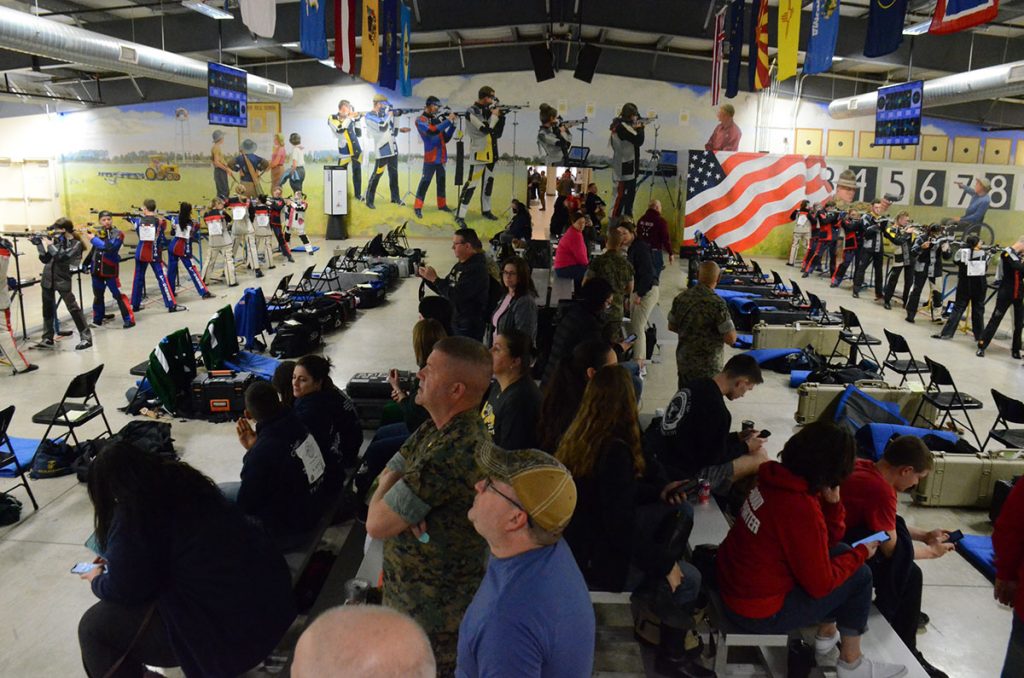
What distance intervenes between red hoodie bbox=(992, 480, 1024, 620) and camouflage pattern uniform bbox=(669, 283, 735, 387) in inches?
119

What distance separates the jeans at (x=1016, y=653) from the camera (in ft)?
9.93

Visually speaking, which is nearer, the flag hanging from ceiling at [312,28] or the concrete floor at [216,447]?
the concrete floor at [216,447]

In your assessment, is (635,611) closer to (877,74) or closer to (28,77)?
(877,74)

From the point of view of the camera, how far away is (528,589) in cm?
182

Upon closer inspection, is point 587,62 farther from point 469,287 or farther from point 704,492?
point 704,492

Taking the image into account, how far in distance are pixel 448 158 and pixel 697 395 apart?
19.5 meters

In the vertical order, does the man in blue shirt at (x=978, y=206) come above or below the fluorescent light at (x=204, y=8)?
below

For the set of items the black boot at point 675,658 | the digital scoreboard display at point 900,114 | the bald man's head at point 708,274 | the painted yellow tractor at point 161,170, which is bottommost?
the black boot at point 675,658

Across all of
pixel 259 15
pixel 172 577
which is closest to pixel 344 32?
pixel 259 15

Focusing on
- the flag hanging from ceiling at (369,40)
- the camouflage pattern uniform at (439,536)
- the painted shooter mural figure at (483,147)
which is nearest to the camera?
the camouflage pattern uniform at (439,536)

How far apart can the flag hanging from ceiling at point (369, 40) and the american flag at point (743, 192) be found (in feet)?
36.5

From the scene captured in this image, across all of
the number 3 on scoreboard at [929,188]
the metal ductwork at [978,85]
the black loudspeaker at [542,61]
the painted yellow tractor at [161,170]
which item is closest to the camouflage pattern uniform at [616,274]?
the metal ductwork at [978,85]

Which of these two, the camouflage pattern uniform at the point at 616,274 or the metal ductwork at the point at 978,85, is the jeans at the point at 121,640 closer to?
the camouflage pattern uniform at the point at 616,274

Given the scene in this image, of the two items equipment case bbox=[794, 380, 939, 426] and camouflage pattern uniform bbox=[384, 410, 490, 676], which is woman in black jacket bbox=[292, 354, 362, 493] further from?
equipment case bbox=[794, 380, 939, 426]
